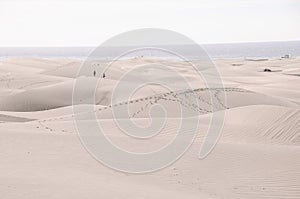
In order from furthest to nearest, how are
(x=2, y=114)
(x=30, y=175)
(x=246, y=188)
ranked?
(x=2, y=114), (x=246, y=188), (x=30, y=175)

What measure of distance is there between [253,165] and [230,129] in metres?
3.02

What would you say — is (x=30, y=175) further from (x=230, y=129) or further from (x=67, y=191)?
(x=230, y=129)

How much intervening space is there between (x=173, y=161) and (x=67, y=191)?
273 cm

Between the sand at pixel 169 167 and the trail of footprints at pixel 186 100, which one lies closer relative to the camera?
the sand at pixel 169 167

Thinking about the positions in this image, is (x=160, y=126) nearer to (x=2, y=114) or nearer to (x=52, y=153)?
(x=52, y=153)

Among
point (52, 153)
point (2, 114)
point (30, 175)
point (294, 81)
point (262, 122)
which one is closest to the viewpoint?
point (30, 175)

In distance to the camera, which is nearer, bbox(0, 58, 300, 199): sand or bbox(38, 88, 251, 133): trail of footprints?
bbox(0, 58, 300, 199): sand

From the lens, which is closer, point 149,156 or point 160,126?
point 149,156

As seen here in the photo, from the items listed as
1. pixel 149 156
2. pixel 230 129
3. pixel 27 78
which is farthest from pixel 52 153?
pixel 27 78

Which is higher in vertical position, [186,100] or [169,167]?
[186,100]

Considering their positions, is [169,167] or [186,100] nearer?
[169,167]

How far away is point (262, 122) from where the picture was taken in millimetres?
11016

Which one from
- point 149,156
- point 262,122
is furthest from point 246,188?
point 262,122

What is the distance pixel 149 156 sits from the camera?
25.7ft
